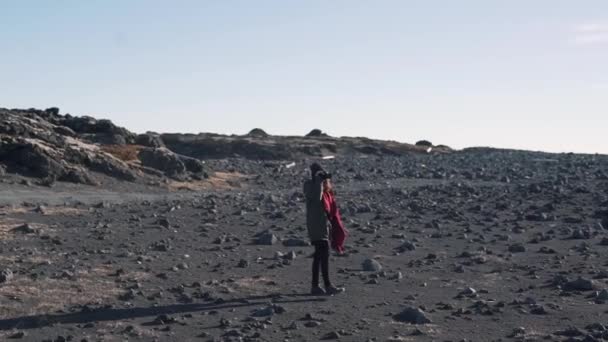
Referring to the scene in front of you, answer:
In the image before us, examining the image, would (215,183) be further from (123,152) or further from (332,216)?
(332,216)

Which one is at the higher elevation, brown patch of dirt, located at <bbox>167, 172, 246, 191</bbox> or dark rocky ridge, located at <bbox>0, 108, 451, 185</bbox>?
dark rocky ridge, located at <bbox>0, 108, 451, 185</bbox>

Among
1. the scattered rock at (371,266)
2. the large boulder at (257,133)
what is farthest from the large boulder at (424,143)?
the scattered rock at (371,266)

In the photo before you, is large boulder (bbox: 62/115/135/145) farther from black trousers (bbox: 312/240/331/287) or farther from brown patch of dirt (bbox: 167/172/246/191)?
black trousers (bbox: 312/240/331/287)

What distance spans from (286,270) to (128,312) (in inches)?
150

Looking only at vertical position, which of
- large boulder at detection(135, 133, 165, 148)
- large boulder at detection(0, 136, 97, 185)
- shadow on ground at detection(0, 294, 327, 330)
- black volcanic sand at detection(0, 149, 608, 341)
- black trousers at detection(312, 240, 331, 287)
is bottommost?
shadow on ground at detection(0, 294, 327, 330)

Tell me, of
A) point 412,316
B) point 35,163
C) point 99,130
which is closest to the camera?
point 412,316

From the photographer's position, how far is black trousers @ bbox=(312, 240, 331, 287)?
13240mm

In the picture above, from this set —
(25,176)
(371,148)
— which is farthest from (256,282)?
(371,148)

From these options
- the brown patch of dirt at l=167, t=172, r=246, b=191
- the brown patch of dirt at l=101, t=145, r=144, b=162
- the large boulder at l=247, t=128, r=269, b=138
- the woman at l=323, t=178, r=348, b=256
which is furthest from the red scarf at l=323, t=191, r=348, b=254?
the large boulder at l=247, t=128, r=269, b=138

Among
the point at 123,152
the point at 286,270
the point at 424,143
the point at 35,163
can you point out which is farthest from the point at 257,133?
the point at 286,270

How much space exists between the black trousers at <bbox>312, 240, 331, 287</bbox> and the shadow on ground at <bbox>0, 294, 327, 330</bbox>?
0.29 meters

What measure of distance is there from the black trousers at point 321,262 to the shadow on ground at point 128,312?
293mm

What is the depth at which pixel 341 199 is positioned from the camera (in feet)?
98.2

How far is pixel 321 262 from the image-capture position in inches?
531
